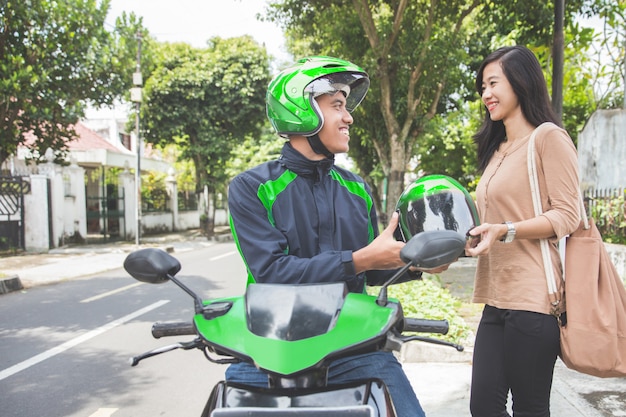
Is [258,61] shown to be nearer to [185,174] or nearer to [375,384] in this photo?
[185,174]

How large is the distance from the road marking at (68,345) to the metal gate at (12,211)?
352 inches

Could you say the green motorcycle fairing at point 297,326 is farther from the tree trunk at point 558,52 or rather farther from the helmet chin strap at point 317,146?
the tree trunk at point 558,52

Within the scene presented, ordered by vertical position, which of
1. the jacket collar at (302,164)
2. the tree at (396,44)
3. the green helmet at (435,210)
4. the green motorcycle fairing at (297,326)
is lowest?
the green motorcycle fairing at (297,326)

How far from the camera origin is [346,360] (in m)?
1.58

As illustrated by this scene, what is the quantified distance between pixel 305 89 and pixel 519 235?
93cm

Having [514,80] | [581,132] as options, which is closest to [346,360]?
[514,80]

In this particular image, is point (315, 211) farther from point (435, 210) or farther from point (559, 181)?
point (559, 181)

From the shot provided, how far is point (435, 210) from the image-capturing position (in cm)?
178

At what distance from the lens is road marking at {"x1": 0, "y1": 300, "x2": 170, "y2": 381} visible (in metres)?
4.80

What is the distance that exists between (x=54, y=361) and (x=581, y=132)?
953 cm

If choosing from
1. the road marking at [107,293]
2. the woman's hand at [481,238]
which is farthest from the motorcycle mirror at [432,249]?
the road marking at [107,293]

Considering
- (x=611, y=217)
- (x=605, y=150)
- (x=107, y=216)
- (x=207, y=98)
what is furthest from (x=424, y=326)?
(x=207, y=98)

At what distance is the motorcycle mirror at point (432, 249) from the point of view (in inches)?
53.8

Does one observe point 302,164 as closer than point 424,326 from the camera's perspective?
No
